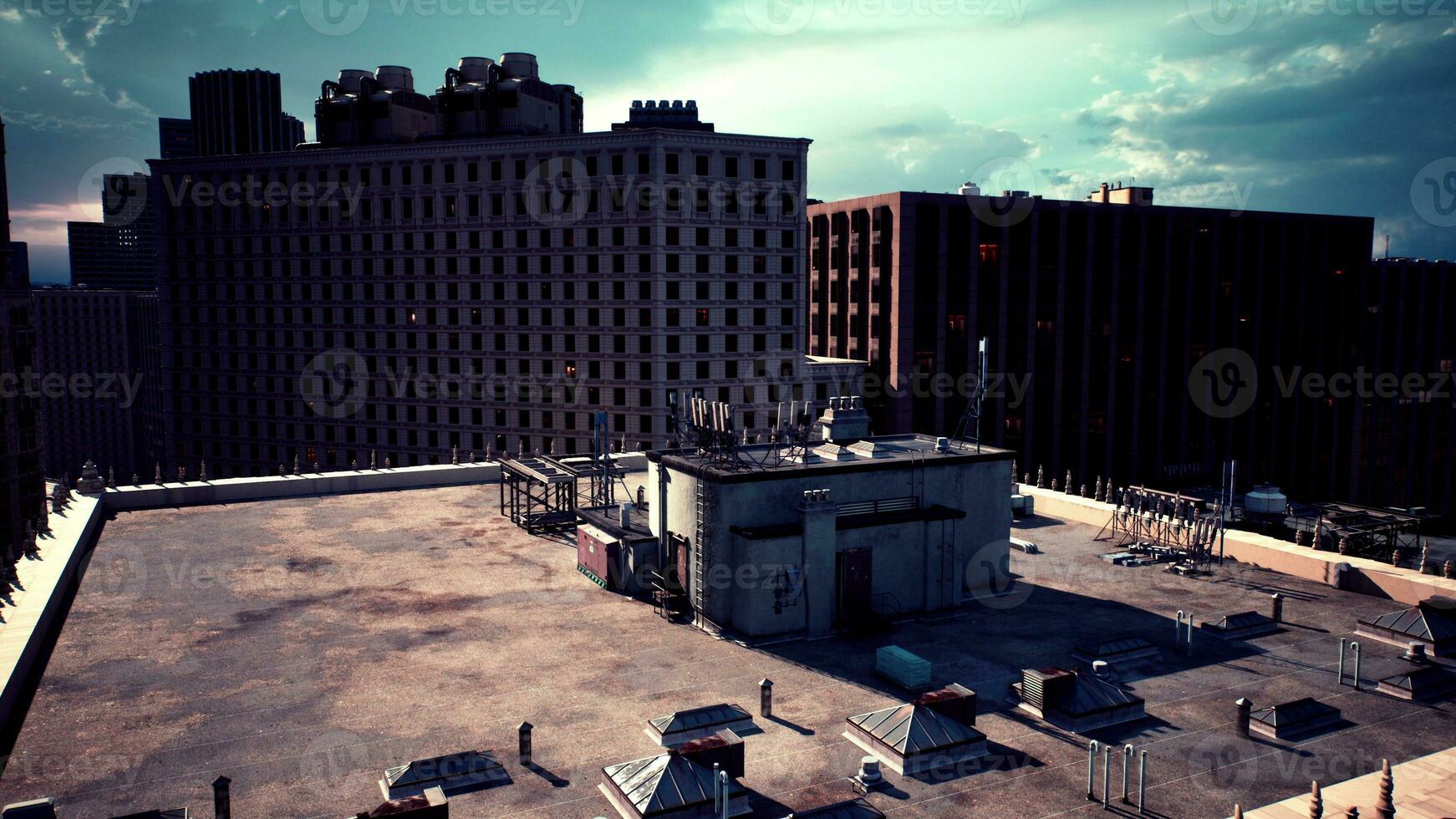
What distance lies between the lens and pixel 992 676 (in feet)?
97.6

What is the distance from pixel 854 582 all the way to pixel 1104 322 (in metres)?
101

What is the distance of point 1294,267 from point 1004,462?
121486 mm

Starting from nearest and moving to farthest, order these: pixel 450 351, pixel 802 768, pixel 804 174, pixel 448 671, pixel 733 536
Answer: pixel 802 768 < pixel 448 671 < pixel 733 536 < pixel 804 174 < pixel 450 351

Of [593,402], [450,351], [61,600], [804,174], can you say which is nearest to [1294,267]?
[804,174]

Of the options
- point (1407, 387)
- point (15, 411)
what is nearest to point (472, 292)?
point (15, 411)

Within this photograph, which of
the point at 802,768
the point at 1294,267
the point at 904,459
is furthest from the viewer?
the point at 1294,267

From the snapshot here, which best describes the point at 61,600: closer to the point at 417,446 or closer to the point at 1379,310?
the point at 417,446

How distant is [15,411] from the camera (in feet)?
545

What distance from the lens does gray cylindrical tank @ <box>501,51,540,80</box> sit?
116m

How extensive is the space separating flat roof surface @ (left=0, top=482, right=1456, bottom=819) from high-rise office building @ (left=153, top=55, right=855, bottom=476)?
208ft

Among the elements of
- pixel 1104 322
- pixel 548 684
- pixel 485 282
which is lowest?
pixel 548 684

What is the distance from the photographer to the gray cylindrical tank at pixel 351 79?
120m

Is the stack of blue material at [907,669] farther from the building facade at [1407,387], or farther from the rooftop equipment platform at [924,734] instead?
the building facade at [1407,387]

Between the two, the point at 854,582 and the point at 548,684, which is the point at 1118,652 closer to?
the point at 854,582
